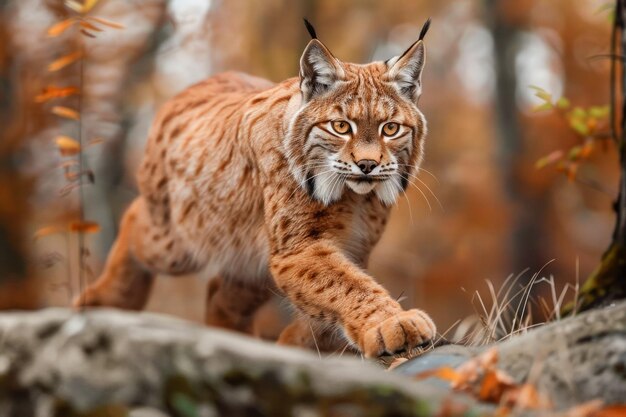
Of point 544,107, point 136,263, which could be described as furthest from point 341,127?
point 136,263

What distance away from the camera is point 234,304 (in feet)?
21.5

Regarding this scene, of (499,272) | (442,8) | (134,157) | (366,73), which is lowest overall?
(499,272)

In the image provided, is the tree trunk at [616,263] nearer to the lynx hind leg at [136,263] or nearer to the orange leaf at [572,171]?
the orange leaf at [572,171]

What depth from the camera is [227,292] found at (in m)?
6.56

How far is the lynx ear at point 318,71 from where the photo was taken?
469 cm

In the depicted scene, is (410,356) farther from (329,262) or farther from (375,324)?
(329,262)

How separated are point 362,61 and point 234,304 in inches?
405

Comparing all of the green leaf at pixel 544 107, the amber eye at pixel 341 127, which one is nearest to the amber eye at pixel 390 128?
the amber eye at pixel 341 127

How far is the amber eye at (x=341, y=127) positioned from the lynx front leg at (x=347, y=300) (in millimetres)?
660

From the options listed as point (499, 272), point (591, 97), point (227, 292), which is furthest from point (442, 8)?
point (227, 292)

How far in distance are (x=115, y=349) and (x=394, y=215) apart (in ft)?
52.9

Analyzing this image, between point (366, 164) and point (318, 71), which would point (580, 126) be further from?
point (318, 71)

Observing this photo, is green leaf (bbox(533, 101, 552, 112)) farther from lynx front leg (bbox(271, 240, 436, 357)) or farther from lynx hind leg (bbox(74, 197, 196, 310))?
lynx hind leg (bbox(74, 197, 196, 310))

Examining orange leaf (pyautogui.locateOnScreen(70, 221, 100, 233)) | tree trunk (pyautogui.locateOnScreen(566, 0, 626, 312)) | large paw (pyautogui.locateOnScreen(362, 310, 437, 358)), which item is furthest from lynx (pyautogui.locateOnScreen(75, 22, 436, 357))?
tree trunk (pyautogui.locateOnScreen(566, 0, 626, 312))
